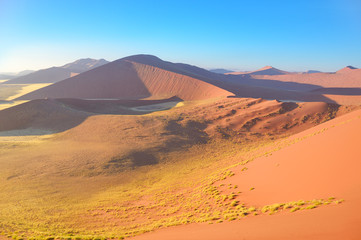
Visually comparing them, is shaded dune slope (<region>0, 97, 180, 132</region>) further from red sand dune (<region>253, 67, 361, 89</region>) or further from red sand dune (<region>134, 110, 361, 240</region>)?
red sand dune (<region>253, 67, 361, 89</region>)

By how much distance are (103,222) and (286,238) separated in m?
6.91

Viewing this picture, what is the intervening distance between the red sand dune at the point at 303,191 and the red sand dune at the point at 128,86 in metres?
35.5

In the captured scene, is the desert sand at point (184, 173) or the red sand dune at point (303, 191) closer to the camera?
the red sand dune at point (303, 191)

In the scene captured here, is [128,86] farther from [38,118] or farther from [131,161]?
[131,161]

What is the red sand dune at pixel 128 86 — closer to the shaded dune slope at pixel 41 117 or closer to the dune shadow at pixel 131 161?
the shaded dune slope at pixel 41 117

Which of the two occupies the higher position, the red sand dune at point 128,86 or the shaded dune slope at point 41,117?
the red sand dune at point 128,86

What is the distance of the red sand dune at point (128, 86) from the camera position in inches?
1938

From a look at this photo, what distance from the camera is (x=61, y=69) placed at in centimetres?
11838

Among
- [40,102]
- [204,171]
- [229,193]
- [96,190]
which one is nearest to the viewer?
[229,193]

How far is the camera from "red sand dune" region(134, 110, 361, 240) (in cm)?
516

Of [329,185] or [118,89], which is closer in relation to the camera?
[329,185]

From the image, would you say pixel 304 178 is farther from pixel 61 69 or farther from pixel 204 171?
pixel 61 69

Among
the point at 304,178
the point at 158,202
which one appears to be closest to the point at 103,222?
the point at 158,202

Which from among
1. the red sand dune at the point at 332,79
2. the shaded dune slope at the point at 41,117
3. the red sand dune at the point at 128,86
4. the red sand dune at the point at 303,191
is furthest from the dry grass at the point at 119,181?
the red sand dune at the point at 332,79
